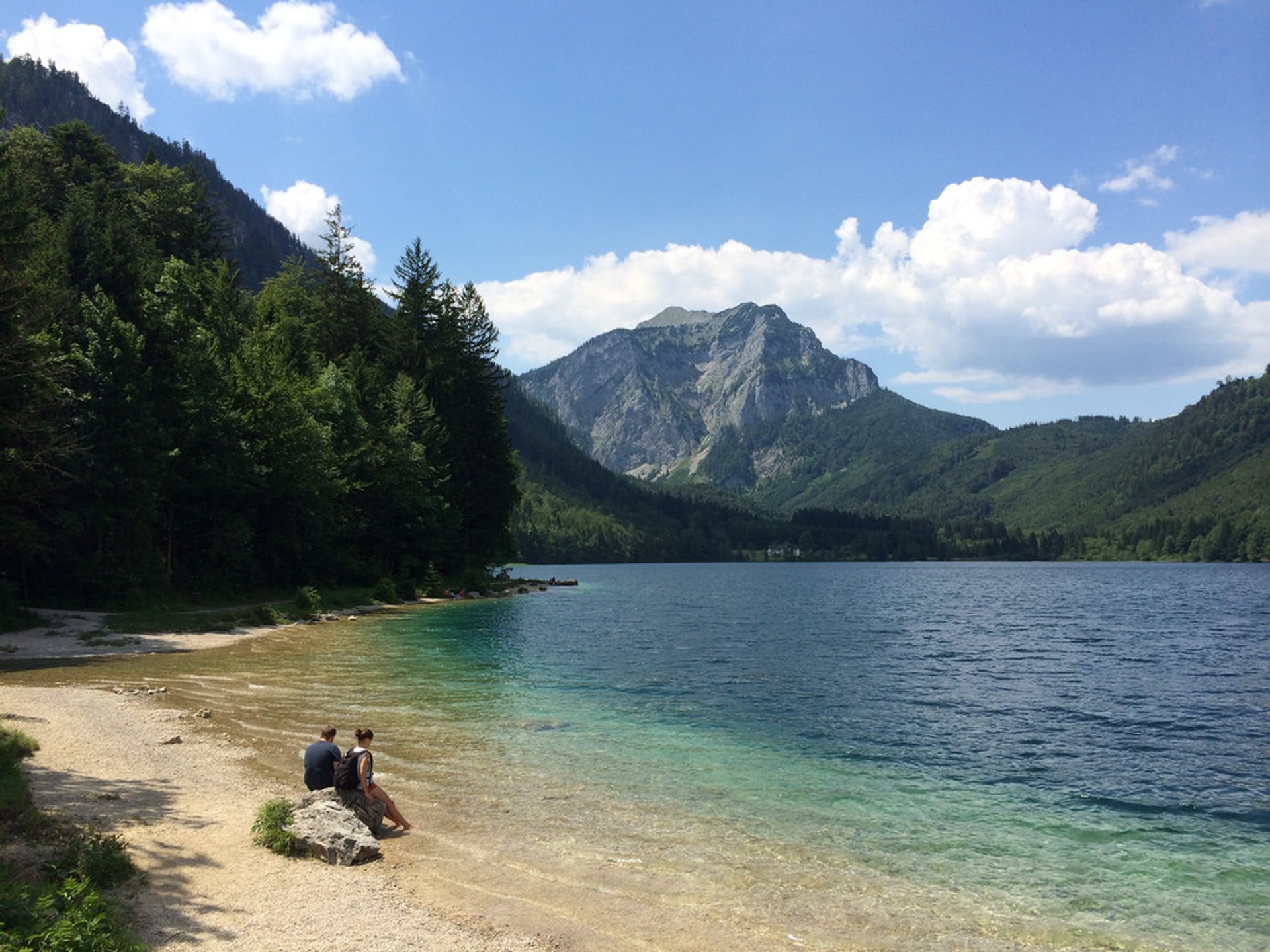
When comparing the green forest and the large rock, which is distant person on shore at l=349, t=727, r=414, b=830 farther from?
the green forest

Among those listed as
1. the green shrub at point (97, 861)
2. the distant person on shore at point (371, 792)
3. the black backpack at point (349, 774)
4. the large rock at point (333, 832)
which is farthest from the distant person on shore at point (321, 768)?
the green shrub at point (97, 861)

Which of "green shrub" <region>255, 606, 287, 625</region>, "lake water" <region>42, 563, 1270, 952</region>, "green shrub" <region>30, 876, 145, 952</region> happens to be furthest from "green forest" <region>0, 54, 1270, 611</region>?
"green shrub" <region>30, 876, 145, 952</region>

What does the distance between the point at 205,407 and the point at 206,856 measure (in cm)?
4423

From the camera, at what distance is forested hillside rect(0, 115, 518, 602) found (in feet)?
127

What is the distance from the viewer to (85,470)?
135ft

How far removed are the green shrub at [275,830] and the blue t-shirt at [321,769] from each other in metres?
1.23

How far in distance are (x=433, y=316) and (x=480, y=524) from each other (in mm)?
24545

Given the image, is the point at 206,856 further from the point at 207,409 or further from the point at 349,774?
the point at 207,409

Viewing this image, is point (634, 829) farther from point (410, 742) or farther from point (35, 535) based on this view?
point (35, 535)

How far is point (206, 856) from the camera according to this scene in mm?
12586

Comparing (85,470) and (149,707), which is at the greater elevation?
Result: (85,470)

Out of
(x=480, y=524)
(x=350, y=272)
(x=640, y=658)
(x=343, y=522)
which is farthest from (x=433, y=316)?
(x=640, y=658)

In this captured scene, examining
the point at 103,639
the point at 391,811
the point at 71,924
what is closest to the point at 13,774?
the point at 391,811

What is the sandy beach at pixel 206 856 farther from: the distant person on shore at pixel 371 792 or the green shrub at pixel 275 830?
the distant person on shore at pixel 371 792
